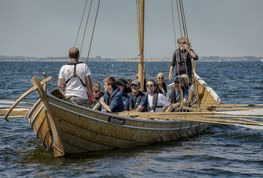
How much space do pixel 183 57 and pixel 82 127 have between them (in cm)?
632

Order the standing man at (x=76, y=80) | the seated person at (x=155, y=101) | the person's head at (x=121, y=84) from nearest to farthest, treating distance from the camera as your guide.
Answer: the standing man at (x=76, y=80), the person's head at (x=121, y=84), the seated person at (x=155, y=101)

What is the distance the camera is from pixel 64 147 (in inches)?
533

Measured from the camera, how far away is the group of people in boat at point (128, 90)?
533 inches

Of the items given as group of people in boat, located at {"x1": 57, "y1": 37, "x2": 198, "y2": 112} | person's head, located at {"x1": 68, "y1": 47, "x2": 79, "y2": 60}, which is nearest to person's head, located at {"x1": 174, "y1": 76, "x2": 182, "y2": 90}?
group of people in boat, located at {"x1": 57, "y1": 37, "x2": 198, "y2": 112}

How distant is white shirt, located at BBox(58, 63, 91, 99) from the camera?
13.5 metres

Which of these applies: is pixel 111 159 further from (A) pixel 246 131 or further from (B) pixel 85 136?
(A) pixel 246 131

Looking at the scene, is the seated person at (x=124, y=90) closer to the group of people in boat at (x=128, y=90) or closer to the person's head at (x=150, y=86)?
the group of people in boat at (x=128, y=90)

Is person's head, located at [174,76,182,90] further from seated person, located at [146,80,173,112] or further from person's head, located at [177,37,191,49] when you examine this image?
person's head, located at [177,37,191,49]

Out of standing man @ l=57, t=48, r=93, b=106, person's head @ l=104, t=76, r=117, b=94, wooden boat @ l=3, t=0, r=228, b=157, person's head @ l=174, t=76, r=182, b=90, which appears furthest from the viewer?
person's head @ l=174, t=76, r=182, b=90

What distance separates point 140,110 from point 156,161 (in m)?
2.24

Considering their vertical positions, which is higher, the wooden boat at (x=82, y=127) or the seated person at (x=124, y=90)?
the seated person at (x=124, y=90)

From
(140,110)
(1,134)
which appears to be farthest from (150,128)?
(1,134)

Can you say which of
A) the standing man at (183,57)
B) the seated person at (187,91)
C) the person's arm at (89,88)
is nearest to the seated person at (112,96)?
the person's arm at (89,88)

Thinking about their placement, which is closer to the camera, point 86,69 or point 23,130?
point 86,69
